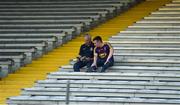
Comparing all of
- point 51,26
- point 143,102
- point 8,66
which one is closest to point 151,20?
point 51,26

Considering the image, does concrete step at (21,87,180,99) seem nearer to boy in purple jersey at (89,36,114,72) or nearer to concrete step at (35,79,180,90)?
concrete step at (35,79,180,90)

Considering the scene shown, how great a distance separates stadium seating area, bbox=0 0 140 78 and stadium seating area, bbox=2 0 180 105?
2.99ft

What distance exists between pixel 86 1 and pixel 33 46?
13.5 ft

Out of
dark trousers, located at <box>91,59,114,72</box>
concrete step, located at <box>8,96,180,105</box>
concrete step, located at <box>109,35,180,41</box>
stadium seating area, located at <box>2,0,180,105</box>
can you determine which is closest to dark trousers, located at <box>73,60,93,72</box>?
stadium seating area, located at <box>2,0,180,105</box>

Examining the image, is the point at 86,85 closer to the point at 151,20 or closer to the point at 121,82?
the point at 121,82

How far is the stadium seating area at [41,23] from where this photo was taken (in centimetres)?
1794

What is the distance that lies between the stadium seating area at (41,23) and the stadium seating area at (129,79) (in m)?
0.91

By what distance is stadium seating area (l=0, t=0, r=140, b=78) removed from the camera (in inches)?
706

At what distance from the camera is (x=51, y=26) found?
19641 mm

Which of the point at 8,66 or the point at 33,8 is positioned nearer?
the point at 8,66

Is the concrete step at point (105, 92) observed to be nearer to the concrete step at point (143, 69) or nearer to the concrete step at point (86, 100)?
the concrete step at point (86, 100)

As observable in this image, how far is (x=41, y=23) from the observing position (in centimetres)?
2006

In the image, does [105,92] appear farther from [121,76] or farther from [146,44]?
[146,44]

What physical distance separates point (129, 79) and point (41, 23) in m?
5.49
